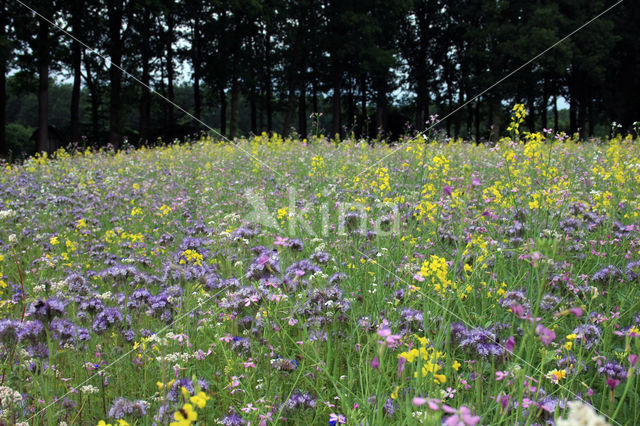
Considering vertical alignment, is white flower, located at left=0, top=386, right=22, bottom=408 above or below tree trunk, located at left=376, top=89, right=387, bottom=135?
below

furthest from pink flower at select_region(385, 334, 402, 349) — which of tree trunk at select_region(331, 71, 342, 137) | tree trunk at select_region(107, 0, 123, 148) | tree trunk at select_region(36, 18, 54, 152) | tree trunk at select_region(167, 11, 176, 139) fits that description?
tree trunk at select_region(167, 11, 176, 139)

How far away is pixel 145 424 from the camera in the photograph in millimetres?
2088

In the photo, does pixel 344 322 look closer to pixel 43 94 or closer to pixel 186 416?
pixel 186 416

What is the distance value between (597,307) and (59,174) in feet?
30.3

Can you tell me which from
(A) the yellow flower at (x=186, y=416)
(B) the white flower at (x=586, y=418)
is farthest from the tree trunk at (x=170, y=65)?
(B) the white flower at (x=586, y=418)

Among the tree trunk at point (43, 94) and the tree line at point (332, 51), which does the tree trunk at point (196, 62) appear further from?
the tree trunk at point (43, 94)

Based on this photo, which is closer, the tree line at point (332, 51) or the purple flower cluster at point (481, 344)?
the purple flower cluster at point (481, 344)

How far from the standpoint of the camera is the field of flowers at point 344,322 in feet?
6.46

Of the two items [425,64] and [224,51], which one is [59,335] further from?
[425,64]

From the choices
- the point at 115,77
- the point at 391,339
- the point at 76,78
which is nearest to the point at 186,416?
the point at 391,339

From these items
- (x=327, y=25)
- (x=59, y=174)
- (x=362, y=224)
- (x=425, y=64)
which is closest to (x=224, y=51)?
(x=327, y=25)

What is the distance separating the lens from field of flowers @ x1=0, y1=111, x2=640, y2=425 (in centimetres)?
197

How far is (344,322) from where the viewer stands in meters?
2.83

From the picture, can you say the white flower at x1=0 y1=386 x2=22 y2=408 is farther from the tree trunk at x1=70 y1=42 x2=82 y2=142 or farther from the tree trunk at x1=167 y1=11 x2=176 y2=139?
the tree trunk at x1=167 y1=11 x2=176 y2=139
